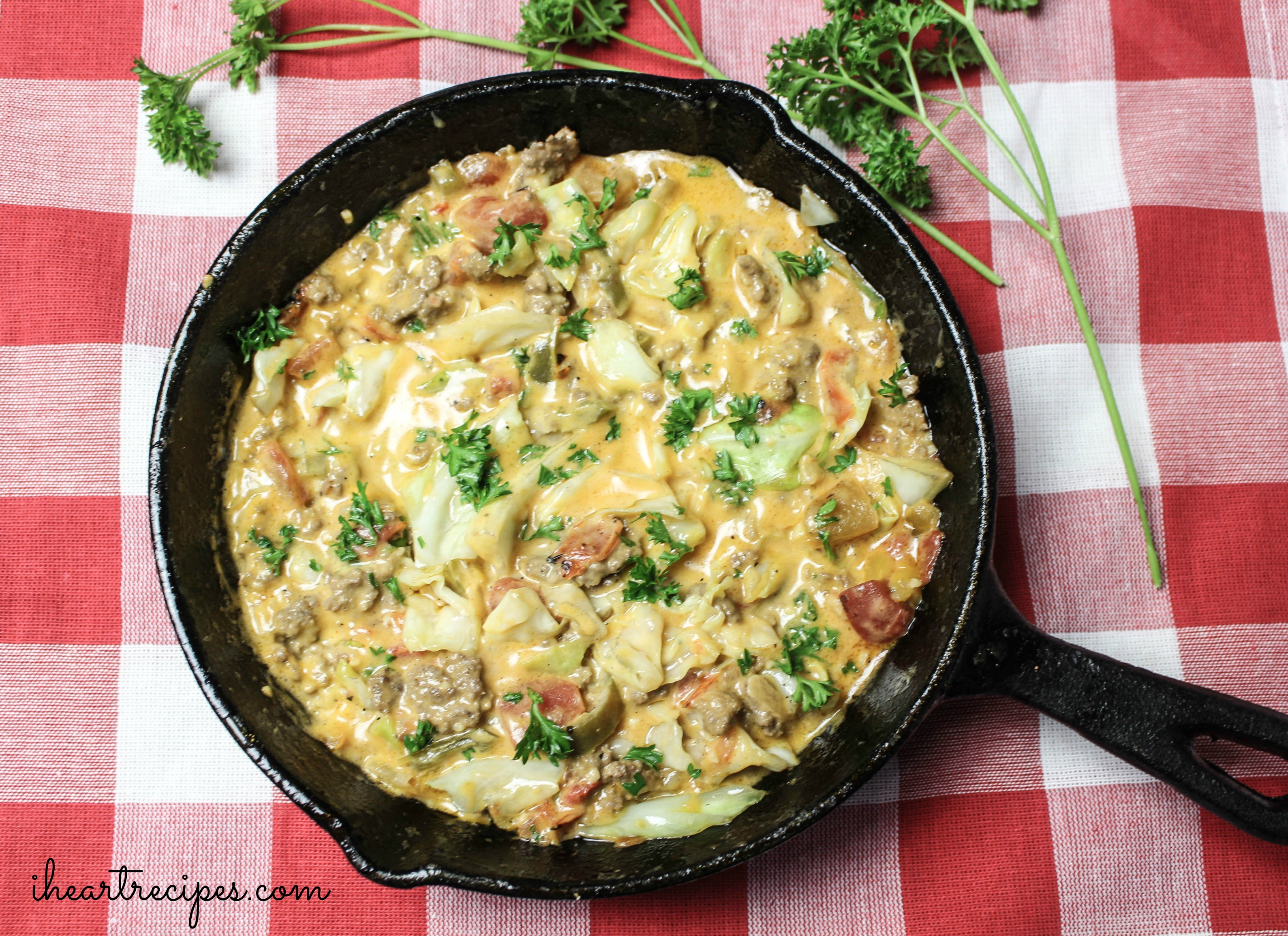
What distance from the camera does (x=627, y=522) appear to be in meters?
3.30

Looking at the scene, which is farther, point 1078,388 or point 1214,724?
point 1078,388

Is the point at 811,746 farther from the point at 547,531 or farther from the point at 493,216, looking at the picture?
the point at 493,216

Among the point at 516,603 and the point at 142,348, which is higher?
the point at 142,348

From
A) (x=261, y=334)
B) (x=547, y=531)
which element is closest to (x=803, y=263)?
(x=547, y=531)

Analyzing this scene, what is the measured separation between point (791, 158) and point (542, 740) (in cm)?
216

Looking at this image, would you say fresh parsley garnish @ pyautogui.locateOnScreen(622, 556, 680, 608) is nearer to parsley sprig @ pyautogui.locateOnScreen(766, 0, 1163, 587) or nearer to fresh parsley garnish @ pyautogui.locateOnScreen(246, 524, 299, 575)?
fresh parsley garnish @ pyautogui.locateOnScreen(246, 524, 299, 575)

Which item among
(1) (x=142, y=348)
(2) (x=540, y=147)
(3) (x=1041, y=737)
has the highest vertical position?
(2) (x=540, y=147)

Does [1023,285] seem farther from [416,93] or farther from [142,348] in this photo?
[142,348]

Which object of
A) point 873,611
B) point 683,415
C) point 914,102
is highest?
point 914,102

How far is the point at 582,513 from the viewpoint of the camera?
3.33m

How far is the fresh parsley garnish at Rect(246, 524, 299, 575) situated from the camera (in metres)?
3.40

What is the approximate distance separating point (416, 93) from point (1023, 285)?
2.55 metres

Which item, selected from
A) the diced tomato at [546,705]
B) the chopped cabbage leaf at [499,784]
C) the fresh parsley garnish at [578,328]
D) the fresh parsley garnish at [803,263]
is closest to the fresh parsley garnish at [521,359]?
the fresh parsley garnish at [578,328]

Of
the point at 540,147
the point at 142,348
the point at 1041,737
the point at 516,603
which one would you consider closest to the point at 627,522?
the point at 516,603
